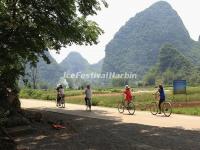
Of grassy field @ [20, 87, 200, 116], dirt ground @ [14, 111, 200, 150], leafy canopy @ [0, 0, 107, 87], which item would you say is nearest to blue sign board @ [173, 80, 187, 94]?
grassy field @ [20, 87, 200, 116]

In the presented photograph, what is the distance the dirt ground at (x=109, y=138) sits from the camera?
14.8 m

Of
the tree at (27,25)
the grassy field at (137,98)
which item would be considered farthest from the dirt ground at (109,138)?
the grassy field at (137,98)

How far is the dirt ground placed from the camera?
14.8 m

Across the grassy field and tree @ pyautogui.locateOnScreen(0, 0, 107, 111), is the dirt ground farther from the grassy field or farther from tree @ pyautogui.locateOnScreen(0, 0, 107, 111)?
the grassy field

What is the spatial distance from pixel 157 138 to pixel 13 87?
11203 mm

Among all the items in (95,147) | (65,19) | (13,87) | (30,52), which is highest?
(65,19)

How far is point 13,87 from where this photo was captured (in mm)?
24703

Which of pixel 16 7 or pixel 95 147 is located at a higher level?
pixel 16 7

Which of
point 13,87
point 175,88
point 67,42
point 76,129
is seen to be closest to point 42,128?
point 76,129

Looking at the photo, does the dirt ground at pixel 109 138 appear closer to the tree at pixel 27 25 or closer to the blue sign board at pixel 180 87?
the tree at pixel 27 25

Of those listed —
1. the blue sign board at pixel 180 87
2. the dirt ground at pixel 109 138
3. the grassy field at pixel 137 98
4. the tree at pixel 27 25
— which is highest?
the tree at pixel 27 25

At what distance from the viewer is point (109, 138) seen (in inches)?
656

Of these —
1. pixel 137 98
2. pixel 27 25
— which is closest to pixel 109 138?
pixel 27 25

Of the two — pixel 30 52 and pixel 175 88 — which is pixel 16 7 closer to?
pixel 30 52
